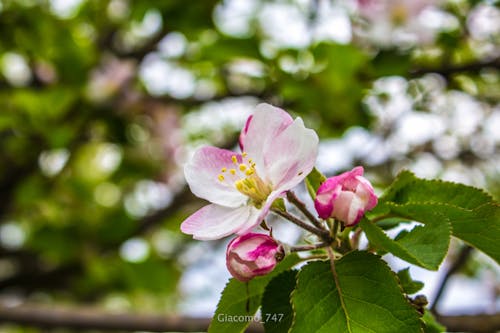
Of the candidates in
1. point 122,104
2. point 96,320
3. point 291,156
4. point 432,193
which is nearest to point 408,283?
point 432,193

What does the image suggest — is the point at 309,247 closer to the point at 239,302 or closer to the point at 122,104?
the point at 239,302

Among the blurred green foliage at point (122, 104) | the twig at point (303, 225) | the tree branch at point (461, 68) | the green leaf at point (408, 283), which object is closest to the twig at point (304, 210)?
the twig at point (303, 225)

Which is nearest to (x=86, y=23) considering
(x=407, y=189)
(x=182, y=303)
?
(x=182, y=303)

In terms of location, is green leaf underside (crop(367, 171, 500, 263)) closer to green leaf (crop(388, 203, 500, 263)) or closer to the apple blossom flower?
green leaf (crop(388, 203, 500, 263))

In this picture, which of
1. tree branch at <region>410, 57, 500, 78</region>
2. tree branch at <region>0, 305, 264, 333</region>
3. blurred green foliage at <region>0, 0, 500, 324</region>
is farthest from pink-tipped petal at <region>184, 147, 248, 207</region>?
tree branch at <region>410, 57, 500, 78</region>

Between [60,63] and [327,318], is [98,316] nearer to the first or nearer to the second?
[60,63]

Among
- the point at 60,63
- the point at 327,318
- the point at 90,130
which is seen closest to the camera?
the point at 327,318
